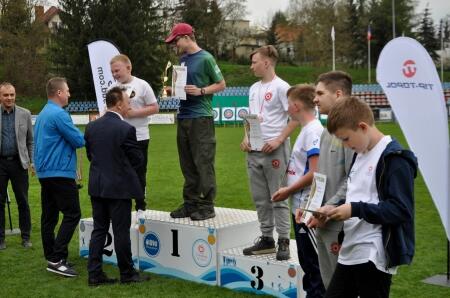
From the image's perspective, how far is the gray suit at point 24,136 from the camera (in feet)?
24.0

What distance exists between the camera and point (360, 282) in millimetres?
3035

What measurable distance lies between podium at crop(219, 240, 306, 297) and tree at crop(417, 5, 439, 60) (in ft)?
221

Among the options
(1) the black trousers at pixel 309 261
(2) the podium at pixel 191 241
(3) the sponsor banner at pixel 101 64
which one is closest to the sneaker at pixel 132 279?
(2) the podium at pixel 191 241

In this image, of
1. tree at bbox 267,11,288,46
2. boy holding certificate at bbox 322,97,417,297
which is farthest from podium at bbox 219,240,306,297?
tree at bbox 267,11,288,46

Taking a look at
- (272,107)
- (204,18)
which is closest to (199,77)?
(272,107)

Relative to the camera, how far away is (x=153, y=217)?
637cm

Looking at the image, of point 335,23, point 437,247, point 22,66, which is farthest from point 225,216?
point 335,23

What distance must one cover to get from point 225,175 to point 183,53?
748cm

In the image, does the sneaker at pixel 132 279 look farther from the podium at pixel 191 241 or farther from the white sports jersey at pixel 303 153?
the white sports jersey at pixel 303 153

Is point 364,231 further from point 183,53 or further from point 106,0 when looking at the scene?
point 106,0

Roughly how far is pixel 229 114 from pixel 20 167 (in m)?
25.8

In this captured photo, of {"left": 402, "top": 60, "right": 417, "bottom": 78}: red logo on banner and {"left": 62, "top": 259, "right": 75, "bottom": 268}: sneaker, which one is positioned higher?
{"left": 402, "top": 60, "right": 417, "bottom": 78}: red logo on banner

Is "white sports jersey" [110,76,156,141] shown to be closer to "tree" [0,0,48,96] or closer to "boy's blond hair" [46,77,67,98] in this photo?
"boy's blond hair" [46,77,67,98]

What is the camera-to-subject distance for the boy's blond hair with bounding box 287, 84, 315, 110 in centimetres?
405
